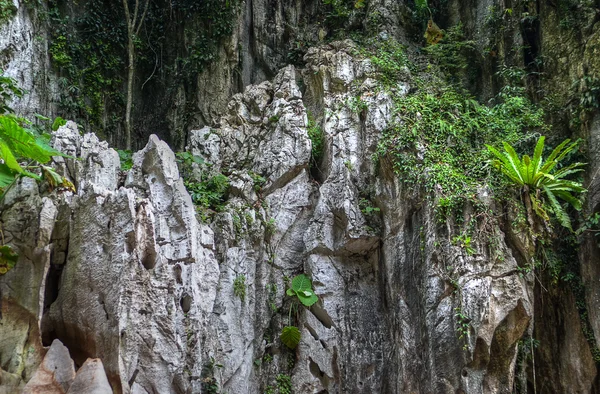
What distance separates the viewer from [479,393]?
774cm

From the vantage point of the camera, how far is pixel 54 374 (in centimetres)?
639

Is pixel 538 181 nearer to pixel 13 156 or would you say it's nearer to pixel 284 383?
pixel 284 383

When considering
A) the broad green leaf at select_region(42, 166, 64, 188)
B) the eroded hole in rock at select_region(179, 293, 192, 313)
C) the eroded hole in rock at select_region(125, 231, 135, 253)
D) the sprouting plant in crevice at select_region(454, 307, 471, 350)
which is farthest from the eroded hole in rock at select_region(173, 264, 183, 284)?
the sprouting plant in crevice at select_region(454, 307, 471, 350)

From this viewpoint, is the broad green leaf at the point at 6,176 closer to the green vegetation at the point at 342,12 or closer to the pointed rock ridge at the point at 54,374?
the pointed rock ridge at the point at 54,374

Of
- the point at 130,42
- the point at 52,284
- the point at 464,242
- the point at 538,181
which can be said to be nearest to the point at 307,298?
the point at 464,242

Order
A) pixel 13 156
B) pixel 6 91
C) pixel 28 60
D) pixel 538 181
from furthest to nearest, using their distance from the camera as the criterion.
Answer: pixel 28 60 → pixel 6 91 → pixel 538 181 → pixel 13 156

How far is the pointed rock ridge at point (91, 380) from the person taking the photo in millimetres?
6145

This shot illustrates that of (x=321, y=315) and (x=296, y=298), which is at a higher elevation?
(x=296, y=298)

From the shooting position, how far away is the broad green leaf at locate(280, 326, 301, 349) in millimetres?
Result: 9312

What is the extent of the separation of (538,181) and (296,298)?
4438mm

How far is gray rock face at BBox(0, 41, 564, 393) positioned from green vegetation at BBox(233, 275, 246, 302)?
0.04 metres

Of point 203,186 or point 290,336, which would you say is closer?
point 290,336

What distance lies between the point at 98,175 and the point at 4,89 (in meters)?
3.27

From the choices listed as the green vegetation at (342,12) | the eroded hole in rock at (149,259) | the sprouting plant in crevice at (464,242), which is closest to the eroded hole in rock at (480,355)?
the sprouting plant in crevice at (464,242)
